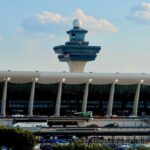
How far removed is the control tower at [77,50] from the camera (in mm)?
175375

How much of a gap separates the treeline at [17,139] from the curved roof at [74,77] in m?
49.4

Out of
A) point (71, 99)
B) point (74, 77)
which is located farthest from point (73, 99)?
point (74, 77)

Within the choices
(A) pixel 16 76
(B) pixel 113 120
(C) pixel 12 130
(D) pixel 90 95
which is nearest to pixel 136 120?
(B) pixel 113 120

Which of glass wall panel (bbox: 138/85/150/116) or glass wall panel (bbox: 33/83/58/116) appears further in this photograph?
glass wall panel (bbox: 138/85/150/116)

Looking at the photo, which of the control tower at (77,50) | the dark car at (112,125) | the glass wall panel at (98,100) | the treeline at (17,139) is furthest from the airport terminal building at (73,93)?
the treeline at (17,139)

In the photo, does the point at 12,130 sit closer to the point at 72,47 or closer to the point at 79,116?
the point at 79,116

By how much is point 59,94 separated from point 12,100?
886 centimetres

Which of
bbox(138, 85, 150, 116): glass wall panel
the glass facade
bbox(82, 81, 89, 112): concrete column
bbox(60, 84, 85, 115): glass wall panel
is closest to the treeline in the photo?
the glass facade

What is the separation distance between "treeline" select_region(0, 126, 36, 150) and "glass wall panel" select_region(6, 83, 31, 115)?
2216 inches

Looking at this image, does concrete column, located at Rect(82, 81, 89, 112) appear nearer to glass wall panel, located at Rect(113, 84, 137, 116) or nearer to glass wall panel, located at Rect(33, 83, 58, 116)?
glass wall panel, located at Rect(33, 83, 58, 116)

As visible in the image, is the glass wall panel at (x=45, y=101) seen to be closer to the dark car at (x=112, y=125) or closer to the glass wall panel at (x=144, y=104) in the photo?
the dark car at (x=112, y=125)

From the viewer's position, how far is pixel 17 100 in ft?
408

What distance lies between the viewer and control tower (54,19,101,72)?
175375 millimetres

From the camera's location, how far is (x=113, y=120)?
4562 inches
